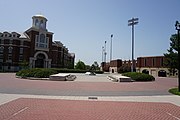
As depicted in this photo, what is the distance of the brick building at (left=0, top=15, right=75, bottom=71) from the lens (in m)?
69.7

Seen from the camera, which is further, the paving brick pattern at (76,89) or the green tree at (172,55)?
the green tree at (172,55)

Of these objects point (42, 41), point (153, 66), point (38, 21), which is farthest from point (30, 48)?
point (153, 66)

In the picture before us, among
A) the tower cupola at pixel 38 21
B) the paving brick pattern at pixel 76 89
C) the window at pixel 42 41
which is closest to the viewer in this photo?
the paving brick pattern at pixel 76 89

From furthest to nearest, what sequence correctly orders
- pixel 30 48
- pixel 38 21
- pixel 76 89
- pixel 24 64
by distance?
pixel 38 21
pixel 30 48
pixel 24 64
pixel 76 89

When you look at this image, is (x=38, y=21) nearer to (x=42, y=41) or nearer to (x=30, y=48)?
(x=42, y=41)

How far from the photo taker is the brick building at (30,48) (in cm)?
6969

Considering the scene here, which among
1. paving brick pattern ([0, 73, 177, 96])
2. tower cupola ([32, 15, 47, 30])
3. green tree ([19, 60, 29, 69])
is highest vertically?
tower cupola ([32, 15, 47, 30])

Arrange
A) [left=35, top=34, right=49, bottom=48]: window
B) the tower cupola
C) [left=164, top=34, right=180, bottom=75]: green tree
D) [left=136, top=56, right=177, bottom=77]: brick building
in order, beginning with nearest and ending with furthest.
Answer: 1. [left=164, top=34, right=180, bottom=75]: green tree
2. [left=136, top=56, right=177, bottom=77]: brick building
3. [left=35, top=34, right=49, bottom=48]: window
4. the tower cupola

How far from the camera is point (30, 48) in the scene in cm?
7250

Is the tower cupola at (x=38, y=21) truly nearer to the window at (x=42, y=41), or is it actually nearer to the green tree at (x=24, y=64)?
the window at (x=42, y=41)

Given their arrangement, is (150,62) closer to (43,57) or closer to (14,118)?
(43,57)

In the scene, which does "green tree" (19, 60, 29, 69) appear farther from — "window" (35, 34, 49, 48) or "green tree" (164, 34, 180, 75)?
"green tree" (164, 34, 180, 75)

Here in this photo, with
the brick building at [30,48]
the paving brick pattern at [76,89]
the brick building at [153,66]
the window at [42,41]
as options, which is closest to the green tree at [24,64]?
the brick building at [30,48]

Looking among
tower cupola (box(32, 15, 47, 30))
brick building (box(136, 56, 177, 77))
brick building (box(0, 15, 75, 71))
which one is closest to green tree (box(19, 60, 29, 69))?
brick building (box(0, 15, 75, 71))
